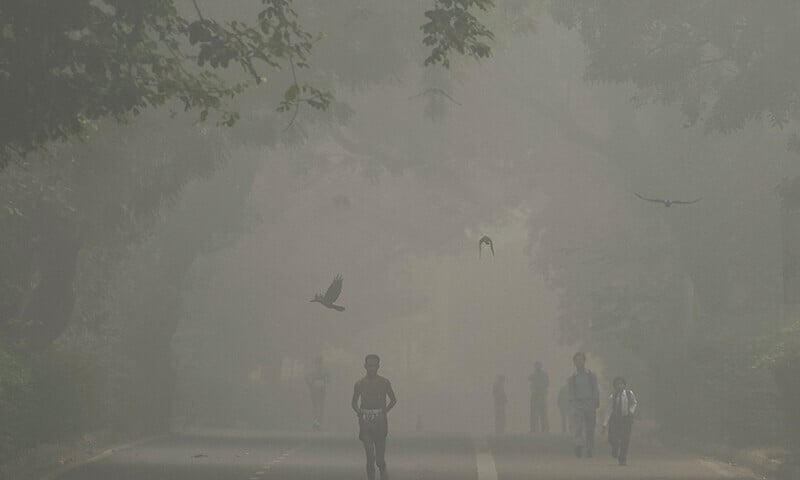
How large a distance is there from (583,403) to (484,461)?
3344 mm

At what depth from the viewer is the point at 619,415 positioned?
94.3ft

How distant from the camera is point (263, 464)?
26.6 metres

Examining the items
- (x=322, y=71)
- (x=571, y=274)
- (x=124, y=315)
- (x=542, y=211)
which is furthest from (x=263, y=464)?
(x=542, y=211)

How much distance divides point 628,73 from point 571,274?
926 inches

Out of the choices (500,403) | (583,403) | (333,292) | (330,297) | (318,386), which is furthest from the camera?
(500,403)

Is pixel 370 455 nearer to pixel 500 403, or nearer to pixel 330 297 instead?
pixel 330 297

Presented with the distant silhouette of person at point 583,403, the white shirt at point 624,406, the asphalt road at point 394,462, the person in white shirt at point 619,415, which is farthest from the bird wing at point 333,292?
the distant silhouette of person at point 583,403

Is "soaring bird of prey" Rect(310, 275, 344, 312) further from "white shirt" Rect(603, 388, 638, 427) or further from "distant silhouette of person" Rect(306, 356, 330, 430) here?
"distant silhouette of person" Rect(306, 356, 330, 430)

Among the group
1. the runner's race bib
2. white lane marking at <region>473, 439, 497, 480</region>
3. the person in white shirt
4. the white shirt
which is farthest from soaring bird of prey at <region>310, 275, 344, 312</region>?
the white shirt

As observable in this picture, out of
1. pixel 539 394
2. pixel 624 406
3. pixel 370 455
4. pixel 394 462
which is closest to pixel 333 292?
pixel 370 455

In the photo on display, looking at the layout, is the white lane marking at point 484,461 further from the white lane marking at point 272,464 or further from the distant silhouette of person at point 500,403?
the distant silhouette of person at point 500,403

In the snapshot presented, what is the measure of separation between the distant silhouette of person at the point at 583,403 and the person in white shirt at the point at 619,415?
95 centimetres

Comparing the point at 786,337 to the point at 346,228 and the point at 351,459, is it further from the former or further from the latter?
the point at 346,228

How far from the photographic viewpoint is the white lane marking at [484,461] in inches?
955
